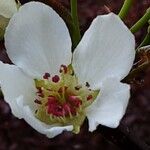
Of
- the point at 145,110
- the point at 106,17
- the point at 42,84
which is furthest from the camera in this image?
the point at 145,110

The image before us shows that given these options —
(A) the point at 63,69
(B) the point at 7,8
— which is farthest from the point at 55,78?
(B) the point at 7,8

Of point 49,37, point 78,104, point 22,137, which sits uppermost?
point 49,37

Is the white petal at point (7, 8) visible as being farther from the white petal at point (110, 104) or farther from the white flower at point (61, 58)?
the white petal at point (110, 104)

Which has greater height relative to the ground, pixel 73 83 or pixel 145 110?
pixel 73 83

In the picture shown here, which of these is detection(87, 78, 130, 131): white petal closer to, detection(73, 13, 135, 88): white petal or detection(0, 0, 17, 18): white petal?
detection(73, 13, 135, 88): white petal

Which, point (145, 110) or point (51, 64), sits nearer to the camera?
point (51, 64)

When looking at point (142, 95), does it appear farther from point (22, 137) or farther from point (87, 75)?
point (87, 75)

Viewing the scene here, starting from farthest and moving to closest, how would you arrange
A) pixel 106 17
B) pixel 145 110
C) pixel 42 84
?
pixel 145 110 < pixel 42 84 < pixel 106 17

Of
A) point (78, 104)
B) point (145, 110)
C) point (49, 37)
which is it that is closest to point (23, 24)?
point (49, 37)
